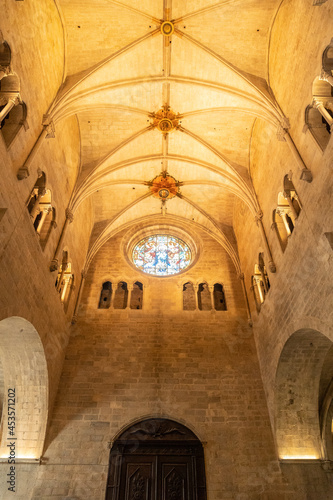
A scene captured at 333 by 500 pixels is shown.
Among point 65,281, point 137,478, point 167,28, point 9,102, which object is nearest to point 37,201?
point 9,102

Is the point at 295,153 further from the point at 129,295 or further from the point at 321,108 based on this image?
the point at 129,295

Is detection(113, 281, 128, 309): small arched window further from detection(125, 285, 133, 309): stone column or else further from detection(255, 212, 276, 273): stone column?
detection(255, 212, 276, 273): stone column

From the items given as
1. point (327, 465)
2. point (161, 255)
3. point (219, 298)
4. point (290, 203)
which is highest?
point (161, 255)

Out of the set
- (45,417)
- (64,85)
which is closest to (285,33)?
(64,85)

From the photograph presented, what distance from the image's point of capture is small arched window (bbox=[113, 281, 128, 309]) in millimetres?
12785

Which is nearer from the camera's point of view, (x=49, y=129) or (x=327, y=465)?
(x=49, y=129)

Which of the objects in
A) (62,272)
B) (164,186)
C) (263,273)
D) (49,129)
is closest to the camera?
(49,129)

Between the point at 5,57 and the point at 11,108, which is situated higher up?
the point at 5,57

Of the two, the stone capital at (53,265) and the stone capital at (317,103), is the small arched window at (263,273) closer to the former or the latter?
the stone capital at (317,103)

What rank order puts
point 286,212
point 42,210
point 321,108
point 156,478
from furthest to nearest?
point 286,212 → point 42,210 → point 156,478 → point 321,108

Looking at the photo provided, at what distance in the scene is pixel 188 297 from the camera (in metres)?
13.1

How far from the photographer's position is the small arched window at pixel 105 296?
42.0ft

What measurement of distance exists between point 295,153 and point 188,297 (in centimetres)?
671

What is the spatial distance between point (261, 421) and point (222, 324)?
332 centimetres
